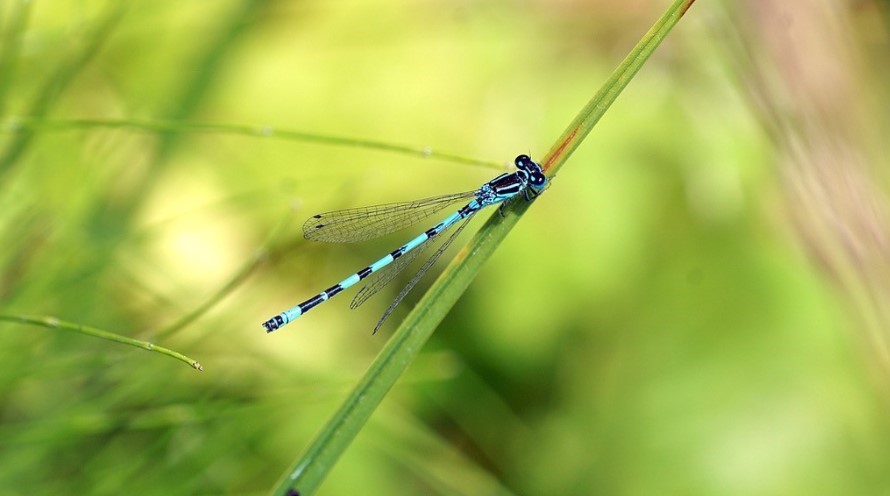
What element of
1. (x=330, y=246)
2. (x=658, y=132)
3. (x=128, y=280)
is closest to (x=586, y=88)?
(x=658, y=132)

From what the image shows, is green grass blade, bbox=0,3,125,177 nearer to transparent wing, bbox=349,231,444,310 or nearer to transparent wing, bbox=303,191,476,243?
transparent wing, bbox=303,191,476,243

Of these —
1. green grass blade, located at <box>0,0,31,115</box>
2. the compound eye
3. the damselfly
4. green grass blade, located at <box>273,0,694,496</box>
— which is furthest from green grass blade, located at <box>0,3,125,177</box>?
green grass blade, located at <box>273,0,694,496</box>

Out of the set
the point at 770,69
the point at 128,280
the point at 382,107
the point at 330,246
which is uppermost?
the point at 770,69

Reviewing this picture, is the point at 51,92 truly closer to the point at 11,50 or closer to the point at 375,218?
the point at 11,50

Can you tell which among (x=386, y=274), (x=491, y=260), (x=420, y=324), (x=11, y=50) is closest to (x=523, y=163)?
(x=386, y=274)

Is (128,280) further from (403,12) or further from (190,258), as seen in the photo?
(403,12)

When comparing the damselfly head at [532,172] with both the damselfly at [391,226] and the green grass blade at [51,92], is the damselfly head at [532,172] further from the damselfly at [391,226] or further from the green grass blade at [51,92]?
the green grass blade at [51,92]

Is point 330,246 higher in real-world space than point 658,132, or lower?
lower
